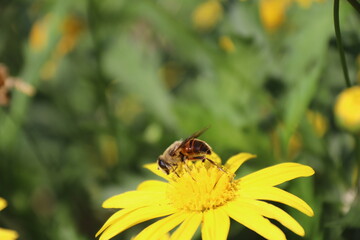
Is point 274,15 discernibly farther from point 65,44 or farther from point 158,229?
point 158,229

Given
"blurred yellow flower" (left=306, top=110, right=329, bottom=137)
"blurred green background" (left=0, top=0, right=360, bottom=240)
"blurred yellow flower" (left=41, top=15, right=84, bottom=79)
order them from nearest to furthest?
"blurred green background" (left=0, top=0, right=360, bottom=240) < "blurred yellow flower" (left=306, top=110, right=329, bottom=137) < "blurred yellow flower" (left=41, top=15, right=84, bottom=79)

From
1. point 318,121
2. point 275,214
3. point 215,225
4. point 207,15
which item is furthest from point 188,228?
point 207,15

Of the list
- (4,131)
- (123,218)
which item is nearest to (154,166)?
(123,218)

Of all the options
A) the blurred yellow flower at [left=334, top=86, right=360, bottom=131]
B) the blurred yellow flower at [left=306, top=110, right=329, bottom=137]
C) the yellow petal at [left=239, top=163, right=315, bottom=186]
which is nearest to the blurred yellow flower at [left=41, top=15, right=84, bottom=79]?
Result: the blurred yellow flower at [left=306, top=110, right=329, bottom=137]

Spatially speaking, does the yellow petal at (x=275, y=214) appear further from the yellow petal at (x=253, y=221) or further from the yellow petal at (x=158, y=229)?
the yellow petal at (x=158, y=229)

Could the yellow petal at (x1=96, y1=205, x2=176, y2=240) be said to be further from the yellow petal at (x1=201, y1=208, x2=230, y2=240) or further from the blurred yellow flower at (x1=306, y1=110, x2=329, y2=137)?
the blurred yellow flower at (x1=306, y1=110, x2=329, y2=137)

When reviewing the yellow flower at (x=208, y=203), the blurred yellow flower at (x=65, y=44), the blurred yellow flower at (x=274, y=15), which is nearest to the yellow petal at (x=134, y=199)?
the yellow flower at (x=208, y=203)
